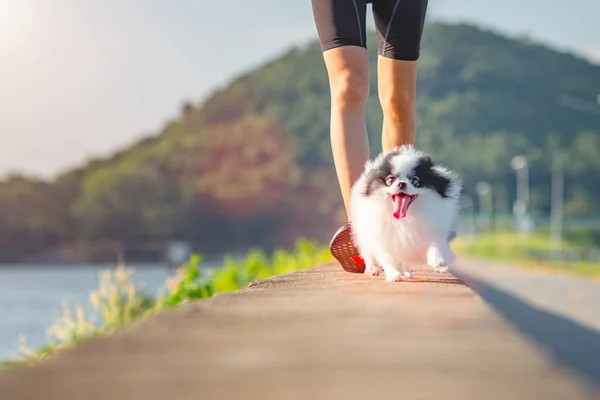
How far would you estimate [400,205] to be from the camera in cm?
405

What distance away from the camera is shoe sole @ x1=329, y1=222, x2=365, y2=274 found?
183 inches

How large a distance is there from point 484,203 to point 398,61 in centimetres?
11234

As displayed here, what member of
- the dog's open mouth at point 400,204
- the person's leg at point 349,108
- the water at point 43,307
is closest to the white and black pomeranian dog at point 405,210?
the dog's open mouth at point 400,204

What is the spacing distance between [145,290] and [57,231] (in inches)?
4636

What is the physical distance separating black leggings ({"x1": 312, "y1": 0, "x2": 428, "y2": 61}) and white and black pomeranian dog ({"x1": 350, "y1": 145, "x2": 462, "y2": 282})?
26.9 inches

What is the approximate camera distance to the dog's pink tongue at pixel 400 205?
4.05m

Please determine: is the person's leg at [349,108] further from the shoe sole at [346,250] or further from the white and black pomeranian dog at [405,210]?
the white and black pomeranian dog at [405,210]

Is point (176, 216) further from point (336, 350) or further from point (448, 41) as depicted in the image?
point (336, 350)

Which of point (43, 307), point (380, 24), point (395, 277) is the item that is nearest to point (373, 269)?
point (395, 277)

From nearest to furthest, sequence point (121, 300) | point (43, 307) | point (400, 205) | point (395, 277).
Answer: point (400, 205)
point (395, 277)
point (121, 300)
point (43, 307)

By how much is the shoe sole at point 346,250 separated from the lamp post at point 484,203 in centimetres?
9719

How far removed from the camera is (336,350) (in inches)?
90.1

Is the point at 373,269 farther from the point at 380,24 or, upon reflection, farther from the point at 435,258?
the point at 380,24

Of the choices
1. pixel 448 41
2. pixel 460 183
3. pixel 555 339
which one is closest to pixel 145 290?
pixel 555 339
